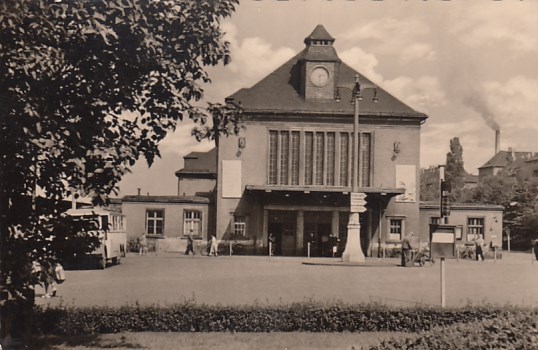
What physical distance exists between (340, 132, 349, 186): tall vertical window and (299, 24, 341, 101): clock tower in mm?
2501

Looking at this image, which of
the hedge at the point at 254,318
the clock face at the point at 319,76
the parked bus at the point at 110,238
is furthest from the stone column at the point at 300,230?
the hedge at the point at 254,318

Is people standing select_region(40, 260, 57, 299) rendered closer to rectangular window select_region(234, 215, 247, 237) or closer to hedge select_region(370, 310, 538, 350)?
hedge select_region(370, 310, 538, 350)

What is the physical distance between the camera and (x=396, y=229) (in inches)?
1577

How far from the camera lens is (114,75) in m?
8.31

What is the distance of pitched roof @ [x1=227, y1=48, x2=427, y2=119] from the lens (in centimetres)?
3931

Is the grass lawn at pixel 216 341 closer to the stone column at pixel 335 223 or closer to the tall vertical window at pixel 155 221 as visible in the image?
the stone column at pixel 335 223

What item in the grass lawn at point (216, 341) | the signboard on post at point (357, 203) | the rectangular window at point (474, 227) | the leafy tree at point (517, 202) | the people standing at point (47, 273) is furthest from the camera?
the leafy tree at point (517, 202)

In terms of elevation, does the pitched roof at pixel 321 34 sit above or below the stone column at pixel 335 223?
above

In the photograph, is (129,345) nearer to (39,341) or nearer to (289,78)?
(39,341)

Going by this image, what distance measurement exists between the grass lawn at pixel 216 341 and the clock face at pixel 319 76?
2964 cm

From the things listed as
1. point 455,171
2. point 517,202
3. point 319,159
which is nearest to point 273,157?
point 319,159

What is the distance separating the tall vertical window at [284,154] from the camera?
39.8 meters

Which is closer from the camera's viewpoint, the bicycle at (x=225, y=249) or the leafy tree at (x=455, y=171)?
the bicycle at (x=225, y=249)

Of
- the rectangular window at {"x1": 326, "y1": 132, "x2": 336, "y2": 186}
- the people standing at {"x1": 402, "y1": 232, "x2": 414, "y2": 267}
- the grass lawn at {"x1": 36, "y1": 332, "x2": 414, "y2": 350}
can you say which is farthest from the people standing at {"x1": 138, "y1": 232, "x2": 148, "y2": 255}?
the grass lawn at {"x1": 36, "y1": 332, "x2": 414, "y2": 350}
